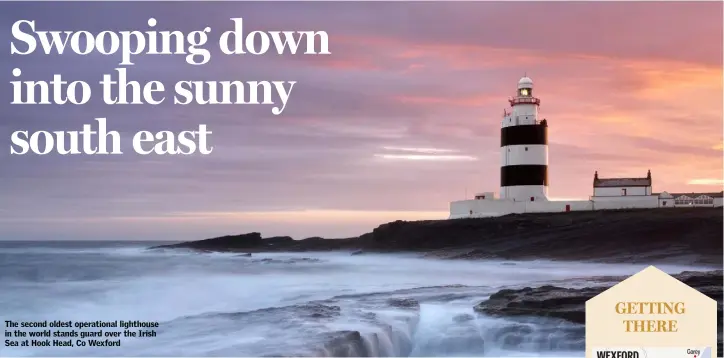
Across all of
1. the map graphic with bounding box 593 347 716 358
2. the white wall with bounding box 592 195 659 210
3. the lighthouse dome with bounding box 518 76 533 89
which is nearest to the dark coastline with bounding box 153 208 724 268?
the white wall with bounding box 592 195 659 210

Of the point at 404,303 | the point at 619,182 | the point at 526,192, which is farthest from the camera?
the point at 619,182

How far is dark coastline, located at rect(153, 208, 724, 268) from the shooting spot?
56.0ft

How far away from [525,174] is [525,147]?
625 millimetres

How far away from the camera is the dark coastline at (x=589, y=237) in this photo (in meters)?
17.1

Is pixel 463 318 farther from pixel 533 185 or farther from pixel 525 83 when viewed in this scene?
pixel 525 83

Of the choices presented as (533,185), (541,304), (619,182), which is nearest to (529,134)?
(533,185)

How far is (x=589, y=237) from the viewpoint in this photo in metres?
18.3

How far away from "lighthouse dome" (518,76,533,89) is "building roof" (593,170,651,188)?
269cm

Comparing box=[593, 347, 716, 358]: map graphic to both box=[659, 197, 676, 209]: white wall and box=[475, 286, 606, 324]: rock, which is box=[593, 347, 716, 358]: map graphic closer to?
box=[475, 286, 606, 324]: rock

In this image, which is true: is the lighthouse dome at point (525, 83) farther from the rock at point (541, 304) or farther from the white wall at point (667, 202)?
the rock at point (541, 304)

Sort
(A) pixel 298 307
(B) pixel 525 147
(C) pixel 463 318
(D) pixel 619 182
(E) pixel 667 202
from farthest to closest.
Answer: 1. (D) pixel 619 182
2. (E) pixel 667 202
3. (B) pixel 525 147
4. (A) pixel 298 307
5. (C) pixel 463 318

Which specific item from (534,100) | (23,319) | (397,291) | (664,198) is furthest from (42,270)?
(664,198)

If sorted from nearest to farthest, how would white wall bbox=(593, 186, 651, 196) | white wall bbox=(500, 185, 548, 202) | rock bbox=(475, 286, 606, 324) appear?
rock bbox=(475, 286, 606, 324)
white wall bbox=(500, 185, 548, 202)
white wall bbox=(593, 186, 651, 196)

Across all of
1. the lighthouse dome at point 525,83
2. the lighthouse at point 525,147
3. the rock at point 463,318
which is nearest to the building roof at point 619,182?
the lighthouse at point 525,147
